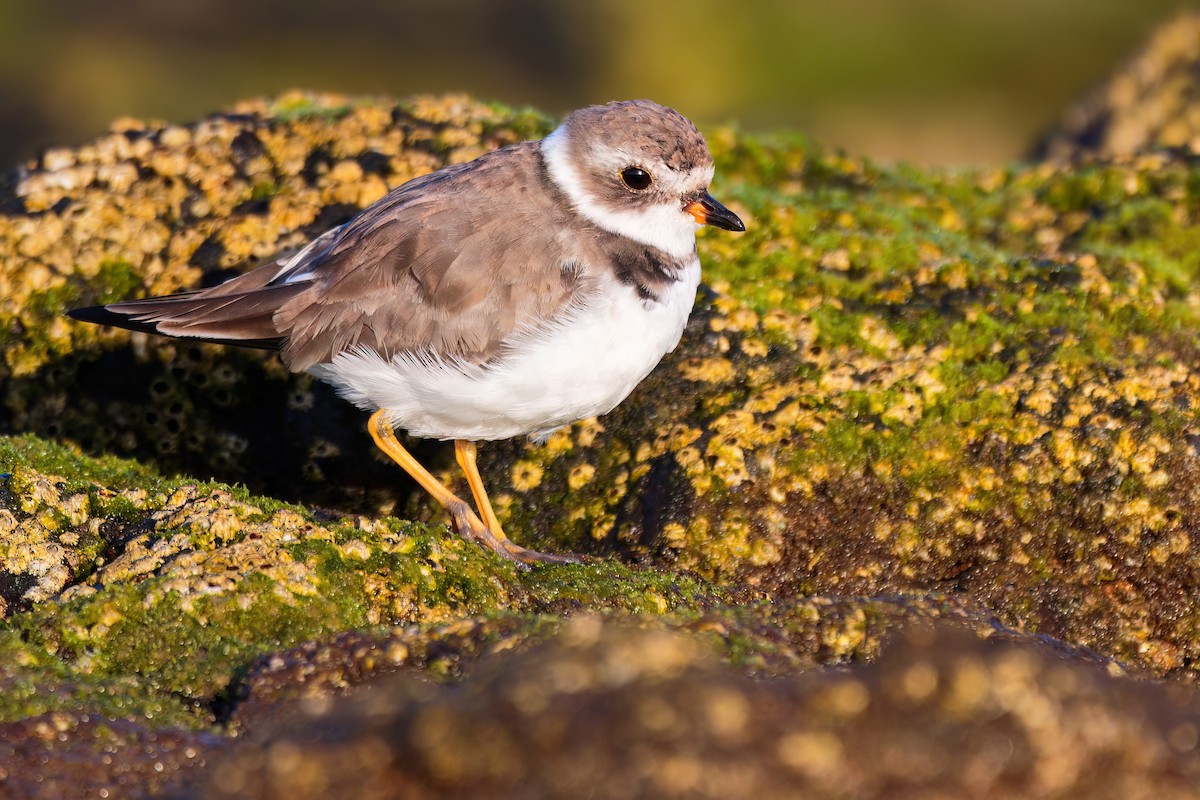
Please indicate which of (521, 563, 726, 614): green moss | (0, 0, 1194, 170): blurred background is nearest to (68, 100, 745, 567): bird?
(521, 563, 726, 614): green moss

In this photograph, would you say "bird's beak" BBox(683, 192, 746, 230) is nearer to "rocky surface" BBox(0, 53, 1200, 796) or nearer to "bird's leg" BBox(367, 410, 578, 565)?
"rocky surface" BBox(0, 53, 1200, 796)

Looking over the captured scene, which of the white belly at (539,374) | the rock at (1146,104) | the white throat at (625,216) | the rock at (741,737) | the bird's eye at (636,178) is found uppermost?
the rock at (1146,104)

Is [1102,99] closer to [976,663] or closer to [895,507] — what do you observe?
[895,507]

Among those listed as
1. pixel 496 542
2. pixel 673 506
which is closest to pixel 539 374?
pixel 496 542

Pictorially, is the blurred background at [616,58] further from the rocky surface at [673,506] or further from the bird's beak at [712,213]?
the bird's beak at [712,213]

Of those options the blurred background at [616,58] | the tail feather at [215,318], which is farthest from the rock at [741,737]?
the blurred background at [616,58]

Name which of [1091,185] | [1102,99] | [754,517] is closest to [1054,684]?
[754,517]
